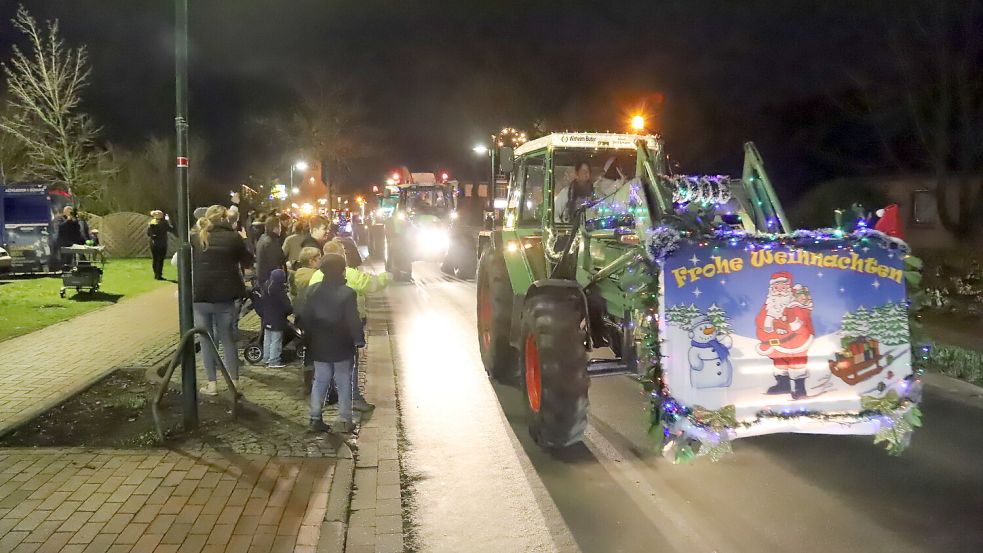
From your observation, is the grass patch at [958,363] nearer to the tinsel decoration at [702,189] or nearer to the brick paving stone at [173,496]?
the tinsel decoration at [702,189]

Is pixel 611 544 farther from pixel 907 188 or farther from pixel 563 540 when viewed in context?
pixel 907 188

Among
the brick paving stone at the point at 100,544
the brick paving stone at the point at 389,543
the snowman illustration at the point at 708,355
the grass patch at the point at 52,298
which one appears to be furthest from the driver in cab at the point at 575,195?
the grass patch at the point at 52,298

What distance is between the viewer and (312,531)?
15.4 ft

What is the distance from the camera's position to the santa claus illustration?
16.4 feet

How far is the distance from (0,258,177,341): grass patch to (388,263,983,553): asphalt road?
304 inches

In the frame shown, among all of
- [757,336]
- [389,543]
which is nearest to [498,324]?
[757,336]

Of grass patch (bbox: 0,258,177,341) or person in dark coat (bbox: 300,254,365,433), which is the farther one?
grass patch (bbox: 0,258,177,341)

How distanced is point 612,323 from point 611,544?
2286mm

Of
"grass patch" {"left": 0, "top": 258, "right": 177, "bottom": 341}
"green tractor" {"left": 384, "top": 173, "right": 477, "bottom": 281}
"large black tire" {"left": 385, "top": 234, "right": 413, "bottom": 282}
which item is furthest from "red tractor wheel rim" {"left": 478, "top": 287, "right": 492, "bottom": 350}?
"large black tire" {"left": 385, "top": 234, "right": 413, "bottom": 282}

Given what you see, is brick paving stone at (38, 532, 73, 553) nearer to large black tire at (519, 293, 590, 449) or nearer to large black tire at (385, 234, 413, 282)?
large black tire at (519, 293, 590, 449)

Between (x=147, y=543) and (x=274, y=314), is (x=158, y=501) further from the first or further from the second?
(x=274, y=314)

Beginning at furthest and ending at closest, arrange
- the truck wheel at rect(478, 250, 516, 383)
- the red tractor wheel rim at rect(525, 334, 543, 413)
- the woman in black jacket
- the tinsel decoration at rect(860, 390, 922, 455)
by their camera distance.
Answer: the truck wheel at rect(478, 250, 516, 383), the woman in black jacket, the red tractor wheel rim at rect(525, 334, 543, 413), the tinsel decoration at rect(860, 390, 922, 455)

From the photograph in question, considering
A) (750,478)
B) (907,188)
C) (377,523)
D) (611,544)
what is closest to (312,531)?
(377,523)

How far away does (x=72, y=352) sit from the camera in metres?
9.78
